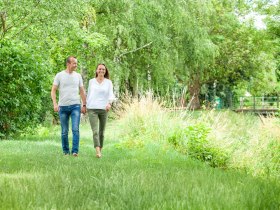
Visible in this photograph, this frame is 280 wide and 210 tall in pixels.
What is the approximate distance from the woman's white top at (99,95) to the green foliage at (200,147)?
1.79 m

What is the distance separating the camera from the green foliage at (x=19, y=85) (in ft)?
43.9

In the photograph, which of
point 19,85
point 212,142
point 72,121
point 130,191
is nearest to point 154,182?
point 130,191

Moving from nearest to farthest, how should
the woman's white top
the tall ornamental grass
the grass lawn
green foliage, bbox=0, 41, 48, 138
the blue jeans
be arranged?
the grass lawn → the tall ornamental grass → the blue jeans → the woman's white top → green foliage, bbox=0, 41, 48, 138

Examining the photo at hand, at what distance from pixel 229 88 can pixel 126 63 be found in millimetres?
29960

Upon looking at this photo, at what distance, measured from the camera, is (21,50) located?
1363cm

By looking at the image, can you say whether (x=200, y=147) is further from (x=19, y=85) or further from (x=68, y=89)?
(x=19, y=85)

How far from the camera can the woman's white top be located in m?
9.51

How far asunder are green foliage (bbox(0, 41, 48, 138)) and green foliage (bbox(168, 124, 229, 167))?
548 centimetres

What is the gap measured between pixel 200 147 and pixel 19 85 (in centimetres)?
642

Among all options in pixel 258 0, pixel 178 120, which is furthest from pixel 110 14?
pixel 258 0

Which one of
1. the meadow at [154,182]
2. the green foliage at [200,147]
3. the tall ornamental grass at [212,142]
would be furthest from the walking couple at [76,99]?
the green foliage at [200,147]

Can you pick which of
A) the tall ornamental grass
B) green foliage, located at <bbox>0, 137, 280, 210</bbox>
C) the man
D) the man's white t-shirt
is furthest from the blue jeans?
green foliage, located at <bbox>0, 137, 280, 210</bbox>

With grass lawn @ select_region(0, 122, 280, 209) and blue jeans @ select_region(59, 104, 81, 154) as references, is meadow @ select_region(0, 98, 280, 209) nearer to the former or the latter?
grass lawn @ select_region(0, 122, 280, 209)

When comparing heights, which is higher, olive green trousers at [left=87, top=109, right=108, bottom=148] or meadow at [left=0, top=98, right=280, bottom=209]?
olive green trousers at [left=87, top=109, right=108, bottom=148]
